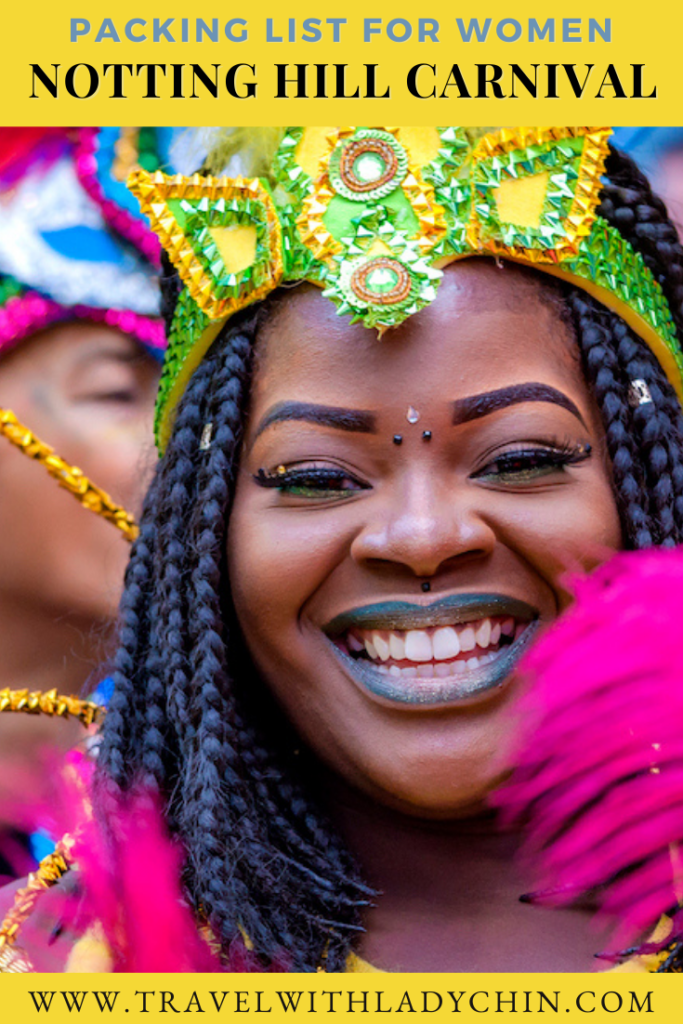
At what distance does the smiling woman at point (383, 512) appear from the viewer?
7.92ft

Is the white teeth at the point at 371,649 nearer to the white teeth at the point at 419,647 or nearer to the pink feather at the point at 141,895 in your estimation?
the white teeth at the point at 419,647

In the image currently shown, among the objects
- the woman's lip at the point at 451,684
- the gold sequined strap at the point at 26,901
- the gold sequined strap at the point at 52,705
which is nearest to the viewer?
the woman's lip at the point at 451,684

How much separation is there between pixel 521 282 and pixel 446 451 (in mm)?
359

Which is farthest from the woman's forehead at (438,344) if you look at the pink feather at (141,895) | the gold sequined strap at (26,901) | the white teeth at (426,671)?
the gold sequined strap at (26,901)

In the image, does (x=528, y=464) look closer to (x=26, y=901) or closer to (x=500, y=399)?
(x=500, y=399)

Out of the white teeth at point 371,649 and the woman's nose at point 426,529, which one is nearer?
the woman's nose at point 426,529

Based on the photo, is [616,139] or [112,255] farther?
[112,255]

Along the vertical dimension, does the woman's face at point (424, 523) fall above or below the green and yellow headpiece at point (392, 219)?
below

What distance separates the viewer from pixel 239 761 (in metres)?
2.62

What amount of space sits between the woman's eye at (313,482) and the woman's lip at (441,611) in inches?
8.0

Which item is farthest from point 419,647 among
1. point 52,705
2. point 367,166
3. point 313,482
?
point 52,705
